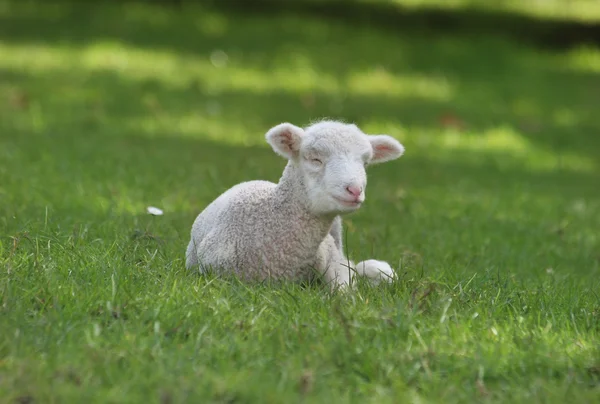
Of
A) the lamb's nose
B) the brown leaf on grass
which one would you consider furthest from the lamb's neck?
the brown leaf on grass

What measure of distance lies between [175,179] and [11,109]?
416 centimetres

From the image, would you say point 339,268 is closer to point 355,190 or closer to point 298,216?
point 298,216

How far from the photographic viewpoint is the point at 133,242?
6.42m

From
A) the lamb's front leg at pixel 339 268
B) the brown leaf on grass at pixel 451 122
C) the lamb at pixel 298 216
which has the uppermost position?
the lamb at pixel 298 216

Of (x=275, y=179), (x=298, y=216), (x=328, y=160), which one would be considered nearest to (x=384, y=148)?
(x=328, y=160)

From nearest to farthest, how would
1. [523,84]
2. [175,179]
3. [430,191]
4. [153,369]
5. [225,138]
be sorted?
[153,369] < [175,179] < [430,191] < [225,138] < [523,84]

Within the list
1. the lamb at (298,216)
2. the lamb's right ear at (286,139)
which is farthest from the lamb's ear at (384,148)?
the lamb's right ear at (286,139)

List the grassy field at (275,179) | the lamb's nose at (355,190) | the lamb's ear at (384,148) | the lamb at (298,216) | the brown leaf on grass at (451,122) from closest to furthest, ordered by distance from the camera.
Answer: the grassy field at (275,179), the lamb's nose at (355,190), the lamb at (298,216), the lamb's ear at (384,148), the brown leaf on grass at (451,122)

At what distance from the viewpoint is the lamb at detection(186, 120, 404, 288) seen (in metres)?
5.80

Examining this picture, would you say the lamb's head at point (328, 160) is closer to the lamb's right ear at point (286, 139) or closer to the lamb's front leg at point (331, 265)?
the lamb's right ear at point (286, 139)

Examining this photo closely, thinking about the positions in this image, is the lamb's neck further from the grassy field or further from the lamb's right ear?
the grassy field

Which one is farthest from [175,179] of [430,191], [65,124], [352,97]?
[352,97]

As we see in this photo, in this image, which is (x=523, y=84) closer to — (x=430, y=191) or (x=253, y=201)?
(x=430, y=191)

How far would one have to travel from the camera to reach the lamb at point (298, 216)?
5.80 meters
